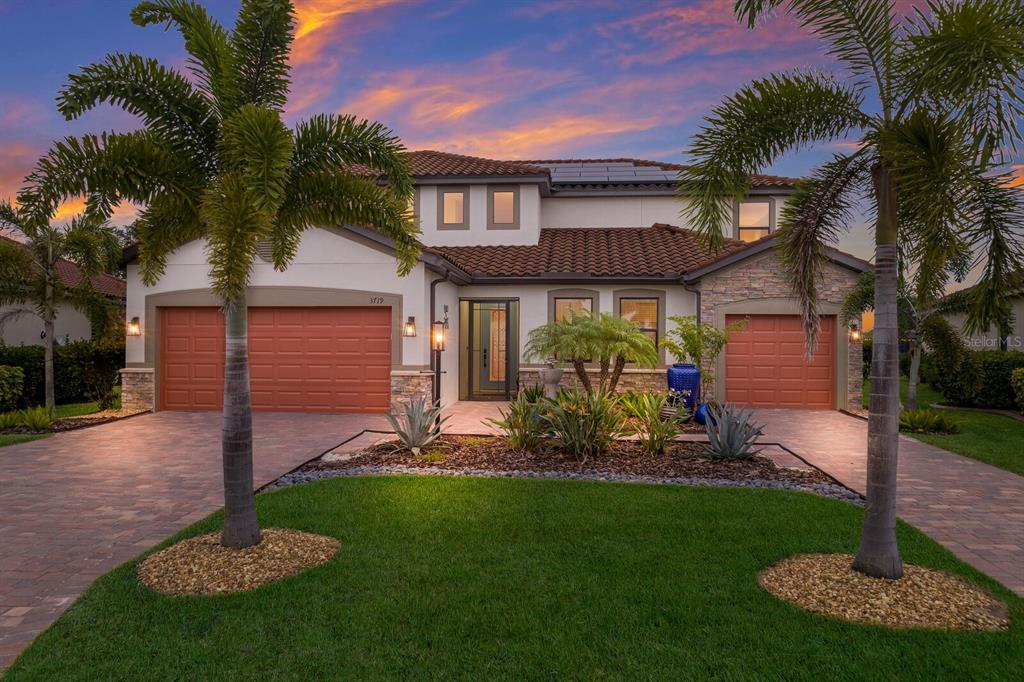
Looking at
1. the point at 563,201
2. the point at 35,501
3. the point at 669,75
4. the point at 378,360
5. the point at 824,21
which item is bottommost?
the point at 35,501

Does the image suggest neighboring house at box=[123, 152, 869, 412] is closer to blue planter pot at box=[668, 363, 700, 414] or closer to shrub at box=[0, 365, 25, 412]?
blue planter pot at box=[668, 363, 700, 414]

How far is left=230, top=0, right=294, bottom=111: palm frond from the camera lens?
4.88 m

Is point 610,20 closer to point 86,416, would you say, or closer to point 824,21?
point 824,21

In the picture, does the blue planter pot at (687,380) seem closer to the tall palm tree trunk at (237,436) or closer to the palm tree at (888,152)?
the palm tree at (888,152)

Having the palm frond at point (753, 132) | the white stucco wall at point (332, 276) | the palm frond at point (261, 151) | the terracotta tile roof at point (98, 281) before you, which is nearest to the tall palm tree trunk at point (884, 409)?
the palm frond at point (753, 132)

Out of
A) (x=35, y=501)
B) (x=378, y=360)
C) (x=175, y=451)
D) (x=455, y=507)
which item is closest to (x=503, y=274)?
(x=378, y=360)

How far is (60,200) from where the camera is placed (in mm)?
4539

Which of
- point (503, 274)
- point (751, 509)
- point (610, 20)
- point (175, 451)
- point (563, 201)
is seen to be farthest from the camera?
point (563, 201)

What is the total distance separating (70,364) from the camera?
611 inches

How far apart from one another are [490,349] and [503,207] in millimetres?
4497

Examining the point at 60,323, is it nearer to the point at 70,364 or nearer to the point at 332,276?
the point at 70,364

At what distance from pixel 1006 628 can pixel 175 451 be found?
414 inches

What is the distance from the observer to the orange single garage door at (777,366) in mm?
14664

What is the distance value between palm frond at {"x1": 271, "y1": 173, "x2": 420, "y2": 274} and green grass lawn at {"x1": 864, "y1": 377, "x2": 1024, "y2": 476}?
30.7 feet
